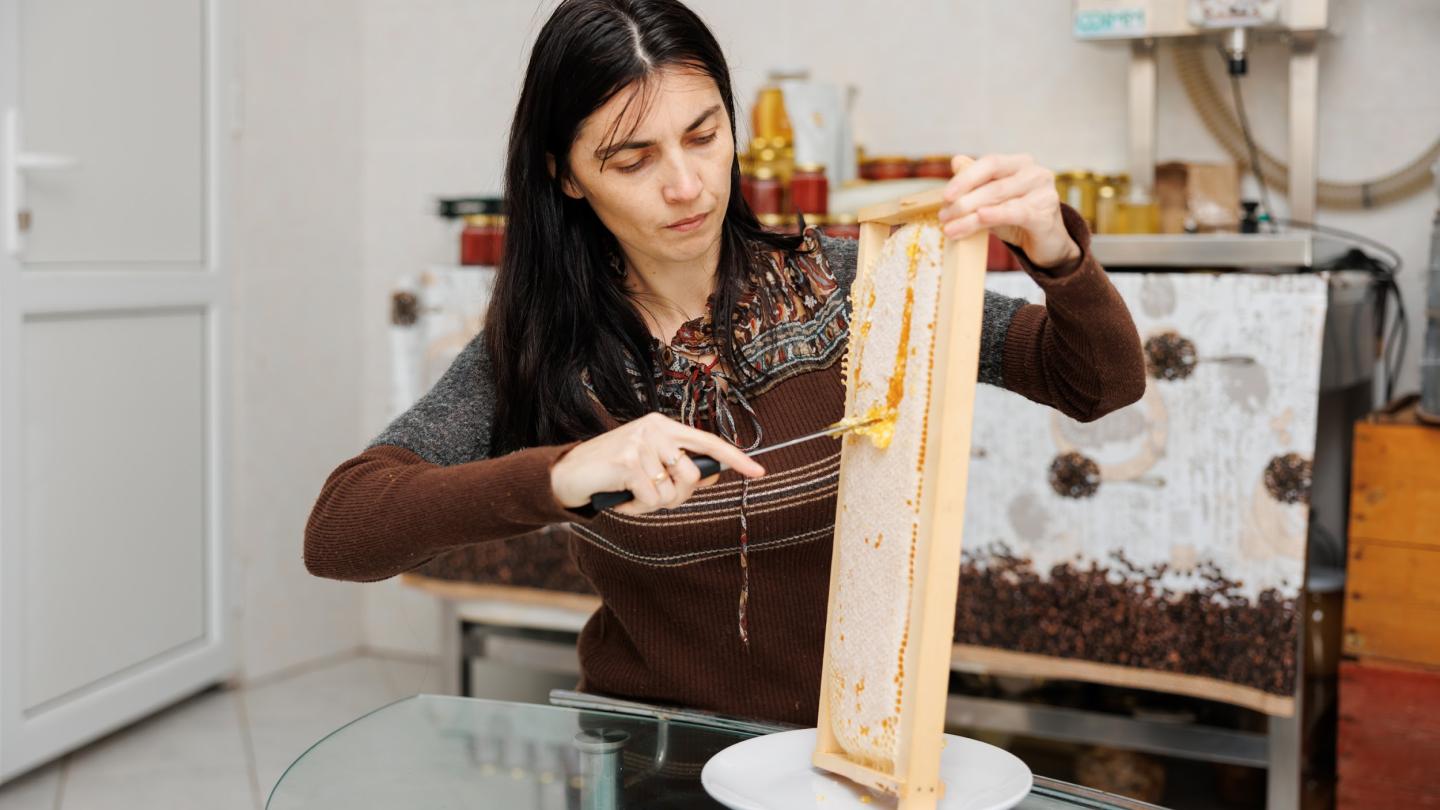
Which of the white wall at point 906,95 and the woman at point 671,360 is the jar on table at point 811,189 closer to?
the white wall at point 906,95

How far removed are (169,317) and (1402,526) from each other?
2660 mm

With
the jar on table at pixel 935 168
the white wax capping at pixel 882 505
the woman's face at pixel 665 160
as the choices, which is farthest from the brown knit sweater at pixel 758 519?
the jar on table at pixel 935 168

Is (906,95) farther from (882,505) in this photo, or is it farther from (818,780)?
(818,780)

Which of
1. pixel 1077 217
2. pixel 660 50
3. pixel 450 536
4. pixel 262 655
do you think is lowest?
pixel 262 655

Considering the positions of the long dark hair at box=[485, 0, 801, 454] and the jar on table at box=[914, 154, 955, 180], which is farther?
the jar on table at box=[914, 154, 955, 180]

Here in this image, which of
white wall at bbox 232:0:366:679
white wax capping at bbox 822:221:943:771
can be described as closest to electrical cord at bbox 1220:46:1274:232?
white wax capping at bbox 822:221:943:771

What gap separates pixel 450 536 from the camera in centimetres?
120

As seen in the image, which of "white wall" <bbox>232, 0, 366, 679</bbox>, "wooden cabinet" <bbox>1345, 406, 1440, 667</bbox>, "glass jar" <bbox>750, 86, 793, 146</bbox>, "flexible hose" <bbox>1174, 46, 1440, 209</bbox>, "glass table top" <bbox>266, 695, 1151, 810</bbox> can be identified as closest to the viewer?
"glass table top" <bbox>266, 695, 1151, 810</bbox>

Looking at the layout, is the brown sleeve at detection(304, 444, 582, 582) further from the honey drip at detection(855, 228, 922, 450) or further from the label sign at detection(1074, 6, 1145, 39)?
the label sign at detection(1074, 6, 1145, 39)

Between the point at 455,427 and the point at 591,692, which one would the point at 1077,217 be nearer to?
the point at 455,427

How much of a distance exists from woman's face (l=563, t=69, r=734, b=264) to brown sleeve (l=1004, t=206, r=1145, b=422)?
345 mm

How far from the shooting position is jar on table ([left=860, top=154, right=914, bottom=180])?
2.80 meters

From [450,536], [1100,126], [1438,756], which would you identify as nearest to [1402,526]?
[1438,756]

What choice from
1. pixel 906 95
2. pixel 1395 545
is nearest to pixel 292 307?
pixel 906 95
